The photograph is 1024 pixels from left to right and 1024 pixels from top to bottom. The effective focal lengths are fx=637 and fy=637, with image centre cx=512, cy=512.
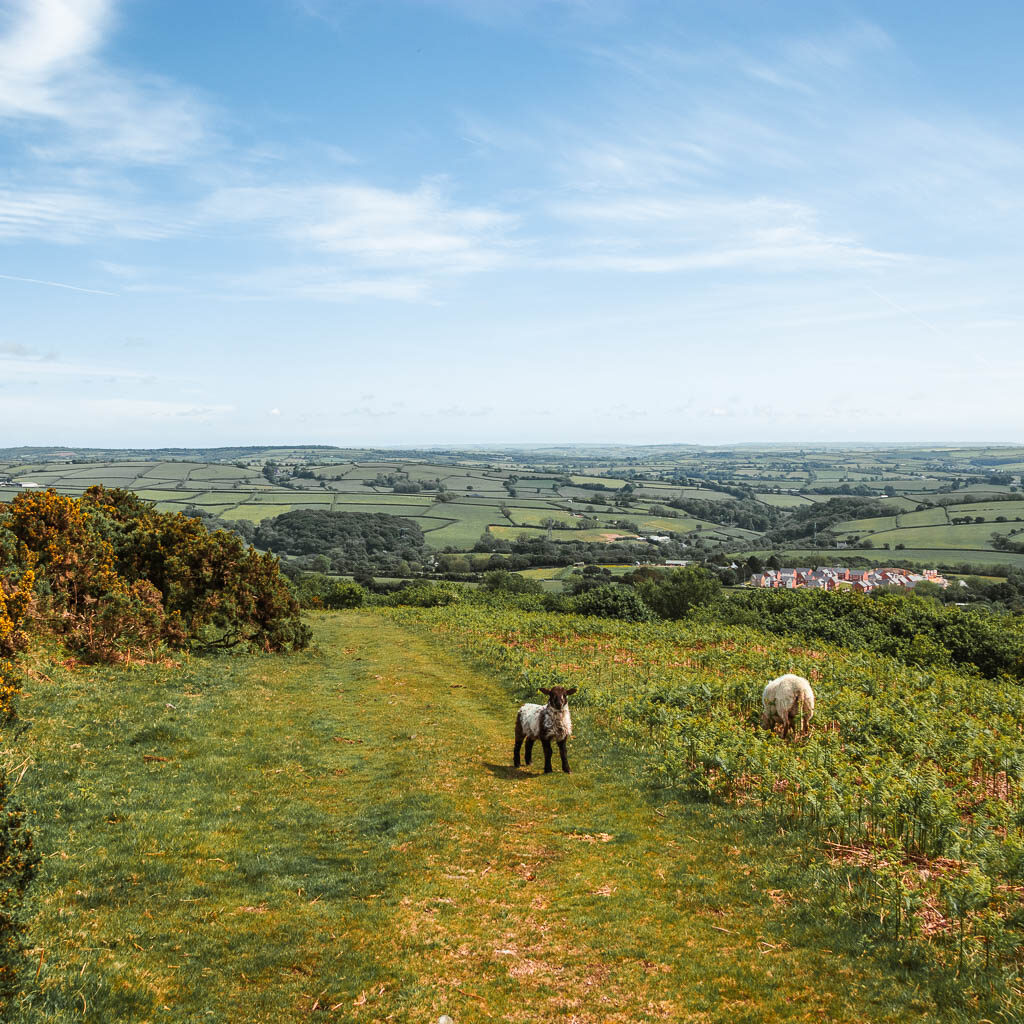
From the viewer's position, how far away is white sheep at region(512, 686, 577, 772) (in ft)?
56.3

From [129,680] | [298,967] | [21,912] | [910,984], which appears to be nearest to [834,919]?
[910,984]

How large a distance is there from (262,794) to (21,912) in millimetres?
7509

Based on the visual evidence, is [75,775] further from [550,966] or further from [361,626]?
[361,626]

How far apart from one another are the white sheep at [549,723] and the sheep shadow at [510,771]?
1.29ft

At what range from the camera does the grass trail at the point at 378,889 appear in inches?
308

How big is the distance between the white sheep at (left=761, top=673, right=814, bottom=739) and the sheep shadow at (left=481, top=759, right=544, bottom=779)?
24.0ft

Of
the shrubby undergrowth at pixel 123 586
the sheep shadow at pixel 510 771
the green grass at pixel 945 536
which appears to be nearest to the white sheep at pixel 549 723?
the sheep shadow at pixel 510 771

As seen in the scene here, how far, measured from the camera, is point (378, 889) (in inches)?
424

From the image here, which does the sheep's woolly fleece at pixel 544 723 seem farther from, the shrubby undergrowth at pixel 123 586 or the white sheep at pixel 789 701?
the shrubby undergrowth at pixel 123 586

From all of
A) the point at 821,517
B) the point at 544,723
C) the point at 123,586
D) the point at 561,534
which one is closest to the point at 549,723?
the point at 544,723

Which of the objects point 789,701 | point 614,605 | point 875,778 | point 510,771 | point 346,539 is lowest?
point 346,539

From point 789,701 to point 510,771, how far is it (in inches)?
338

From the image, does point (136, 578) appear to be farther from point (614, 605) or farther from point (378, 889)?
point (614, 605)

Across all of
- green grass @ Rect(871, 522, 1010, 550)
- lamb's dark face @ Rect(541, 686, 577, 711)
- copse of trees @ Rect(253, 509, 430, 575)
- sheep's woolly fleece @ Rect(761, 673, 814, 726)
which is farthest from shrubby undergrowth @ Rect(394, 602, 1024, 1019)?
green grass @ Rect(871, 522, 1010, 550)
